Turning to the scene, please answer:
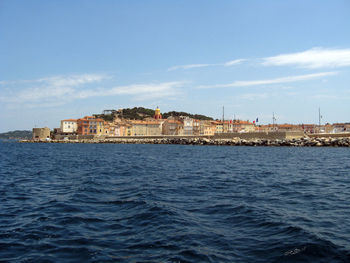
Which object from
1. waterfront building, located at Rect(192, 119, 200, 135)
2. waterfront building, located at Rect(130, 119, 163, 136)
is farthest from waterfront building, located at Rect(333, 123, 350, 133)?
waterfront building, located at Rect(130, 119, 163, 136)

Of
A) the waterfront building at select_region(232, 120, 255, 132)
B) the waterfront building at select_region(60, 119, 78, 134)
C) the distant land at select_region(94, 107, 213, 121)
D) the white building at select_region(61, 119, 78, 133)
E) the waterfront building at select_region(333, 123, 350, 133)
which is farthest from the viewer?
the distant land at select_region(94, 107, 213, 121)

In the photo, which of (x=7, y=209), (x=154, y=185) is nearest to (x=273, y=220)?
(x=154, y=185)

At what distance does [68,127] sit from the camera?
4279 inches

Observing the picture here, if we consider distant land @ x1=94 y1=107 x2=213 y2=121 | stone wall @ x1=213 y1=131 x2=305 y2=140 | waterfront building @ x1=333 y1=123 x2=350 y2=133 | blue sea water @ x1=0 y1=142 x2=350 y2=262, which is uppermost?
distant land @ x1=94 y1=107 x2=213 y2=121

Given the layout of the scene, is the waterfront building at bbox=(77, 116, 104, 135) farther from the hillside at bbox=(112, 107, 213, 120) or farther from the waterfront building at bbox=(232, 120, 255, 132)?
the hillside at bbox=(112, 107, 213, 120)

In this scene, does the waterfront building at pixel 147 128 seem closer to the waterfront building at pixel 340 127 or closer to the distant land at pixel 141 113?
the distant land at pixel 141 113

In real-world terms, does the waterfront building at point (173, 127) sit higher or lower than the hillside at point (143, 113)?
lower

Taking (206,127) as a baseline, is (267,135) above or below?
below

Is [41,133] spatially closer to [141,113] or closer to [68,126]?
[68,126]

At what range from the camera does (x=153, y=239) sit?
618 centimetres

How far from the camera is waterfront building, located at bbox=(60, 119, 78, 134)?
10812 cm

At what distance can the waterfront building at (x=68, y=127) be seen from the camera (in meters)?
108

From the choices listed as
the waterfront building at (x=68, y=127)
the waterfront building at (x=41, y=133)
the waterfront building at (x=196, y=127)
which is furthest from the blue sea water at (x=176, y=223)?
the waterfront building at (x=41, y=133)

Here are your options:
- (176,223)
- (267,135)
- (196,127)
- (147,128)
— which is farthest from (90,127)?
(176,223)
